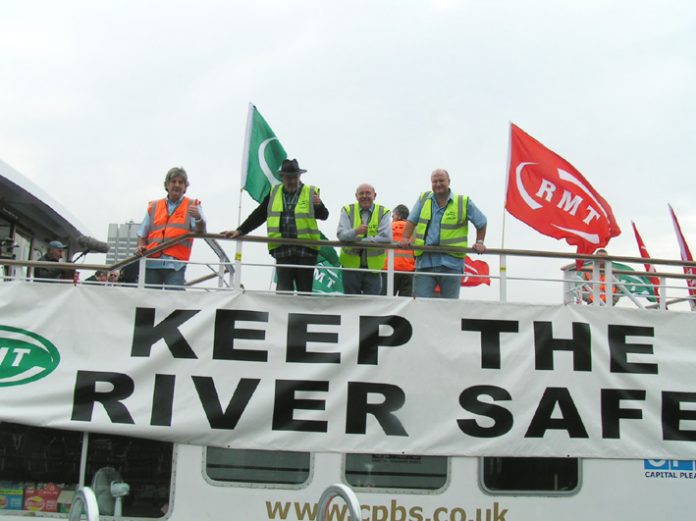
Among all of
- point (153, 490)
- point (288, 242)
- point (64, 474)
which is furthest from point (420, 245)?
point (64, 474)

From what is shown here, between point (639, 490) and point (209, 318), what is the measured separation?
449 centimetres

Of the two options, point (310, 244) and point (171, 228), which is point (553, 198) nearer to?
point (310, 244)

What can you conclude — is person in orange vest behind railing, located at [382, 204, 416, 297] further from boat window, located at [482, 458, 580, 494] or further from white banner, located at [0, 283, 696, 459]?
boat window, located at [482, 458, 580, 494]

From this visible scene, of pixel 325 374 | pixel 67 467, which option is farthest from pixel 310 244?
pixel 67 467

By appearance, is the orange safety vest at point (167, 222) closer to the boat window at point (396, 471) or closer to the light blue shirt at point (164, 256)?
the light blue shirt at point (164, 256)

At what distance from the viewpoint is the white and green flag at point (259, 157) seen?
8.56 m

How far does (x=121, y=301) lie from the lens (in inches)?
296

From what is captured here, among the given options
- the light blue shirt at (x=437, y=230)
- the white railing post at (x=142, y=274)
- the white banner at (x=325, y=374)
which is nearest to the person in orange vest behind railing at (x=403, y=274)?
the light blue shirt at (x=437, y=230)

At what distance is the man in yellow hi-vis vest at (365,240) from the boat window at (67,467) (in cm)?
246

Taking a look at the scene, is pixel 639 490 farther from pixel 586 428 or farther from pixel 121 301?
pixel 121 301

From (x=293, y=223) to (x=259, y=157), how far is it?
3.90 feet

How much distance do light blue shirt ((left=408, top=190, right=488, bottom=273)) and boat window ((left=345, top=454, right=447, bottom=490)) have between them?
187 cm

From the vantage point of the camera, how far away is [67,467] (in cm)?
731

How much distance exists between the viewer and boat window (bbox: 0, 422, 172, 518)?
23.7 feet
